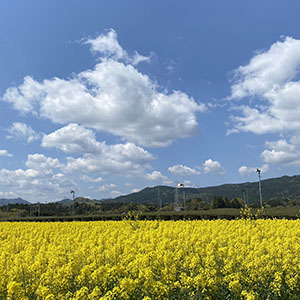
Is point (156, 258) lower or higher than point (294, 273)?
higher

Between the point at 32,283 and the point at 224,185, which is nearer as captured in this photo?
the point at 32,283

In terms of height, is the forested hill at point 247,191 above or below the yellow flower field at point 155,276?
above

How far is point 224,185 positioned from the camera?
14812cm

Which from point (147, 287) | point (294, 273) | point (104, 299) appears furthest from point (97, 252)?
point (294, 273)

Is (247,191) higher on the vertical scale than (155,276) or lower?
higher

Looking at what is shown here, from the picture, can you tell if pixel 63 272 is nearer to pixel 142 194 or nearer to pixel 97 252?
pixel 97 252

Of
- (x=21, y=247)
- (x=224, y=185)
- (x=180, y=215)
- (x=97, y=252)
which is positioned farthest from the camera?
(x=224, y=185)

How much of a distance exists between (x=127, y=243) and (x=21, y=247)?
502 cm

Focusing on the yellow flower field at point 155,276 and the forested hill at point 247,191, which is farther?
the forested hill at point 247,191

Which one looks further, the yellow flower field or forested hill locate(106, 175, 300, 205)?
forested hill locate(106, 175, 300, 205)

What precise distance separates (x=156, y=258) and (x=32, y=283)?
258 cm

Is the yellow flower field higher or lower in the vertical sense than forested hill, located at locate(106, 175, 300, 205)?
lower

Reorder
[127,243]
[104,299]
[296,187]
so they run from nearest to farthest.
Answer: [104,299]
[127,243]
[296,187]

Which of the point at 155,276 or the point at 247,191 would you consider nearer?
the point at 155,276
